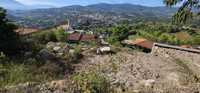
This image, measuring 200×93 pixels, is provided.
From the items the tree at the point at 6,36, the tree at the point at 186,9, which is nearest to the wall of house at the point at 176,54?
the tree at the point at 186,9

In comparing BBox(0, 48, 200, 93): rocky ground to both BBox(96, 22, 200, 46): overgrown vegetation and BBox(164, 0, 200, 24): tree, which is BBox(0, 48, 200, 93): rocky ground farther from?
BBox(96, 22, 200, 46): overgrown vegetation

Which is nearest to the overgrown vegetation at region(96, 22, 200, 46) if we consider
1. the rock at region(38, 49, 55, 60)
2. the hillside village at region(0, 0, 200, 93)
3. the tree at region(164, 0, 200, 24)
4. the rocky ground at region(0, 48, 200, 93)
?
the hillside village at region(0, 0, 200, 93)

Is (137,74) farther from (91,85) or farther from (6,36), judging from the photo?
(6,36)

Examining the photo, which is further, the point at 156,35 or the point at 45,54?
the point at 156,35

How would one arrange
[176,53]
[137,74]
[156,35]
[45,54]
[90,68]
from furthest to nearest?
1. [156,35]
2. [176,53]
3. [45,54]
4. [90,68]
5. [137,74]

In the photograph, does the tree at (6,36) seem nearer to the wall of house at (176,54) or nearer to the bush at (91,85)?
the bush at (91,85)

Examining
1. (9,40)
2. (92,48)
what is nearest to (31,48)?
(9,40)

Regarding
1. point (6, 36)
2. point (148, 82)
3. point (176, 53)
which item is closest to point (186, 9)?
point (148, 82)

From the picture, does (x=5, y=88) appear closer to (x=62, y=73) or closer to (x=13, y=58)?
(x=62, y=73)
